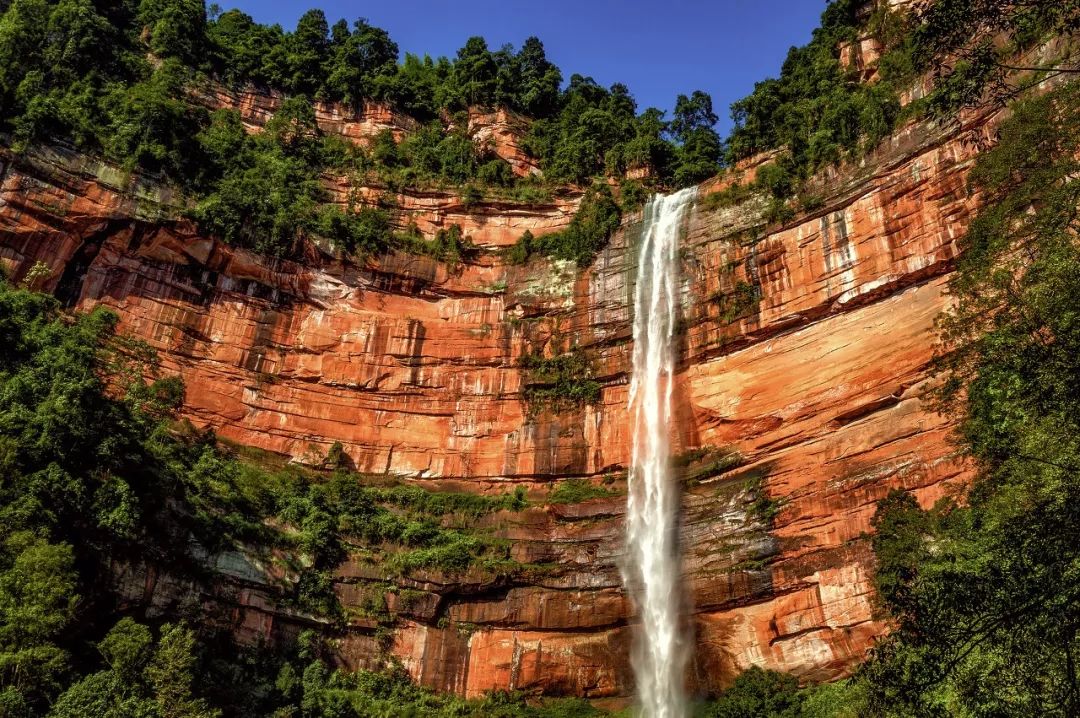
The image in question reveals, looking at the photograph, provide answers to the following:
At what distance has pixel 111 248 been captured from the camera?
27.1 meters

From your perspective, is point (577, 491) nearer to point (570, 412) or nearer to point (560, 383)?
point (570, 412)

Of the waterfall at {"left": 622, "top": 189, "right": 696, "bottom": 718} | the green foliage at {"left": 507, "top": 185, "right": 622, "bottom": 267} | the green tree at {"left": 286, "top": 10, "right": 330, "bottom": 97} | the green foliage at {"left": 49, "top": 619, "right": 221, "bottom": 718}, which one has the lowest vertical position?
the green foliage at {"left": 49, "top": 619, "right": 221, "bottom": 718}

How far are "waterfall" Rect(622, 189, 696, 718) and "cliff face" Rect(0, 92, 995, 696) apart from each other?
0.49m

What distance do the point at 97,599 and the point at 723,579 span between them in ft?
50.5

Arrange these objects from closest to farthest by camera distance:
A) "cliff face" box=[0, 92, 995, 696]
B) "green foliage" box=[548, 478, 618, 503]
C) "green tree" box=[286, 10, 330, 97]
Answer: "cliff face" box=[0, 92, 995, 696] → "green foliage" box=[548, 478, 618, 503] → "green tree" box=[286, 10, 330, 97]

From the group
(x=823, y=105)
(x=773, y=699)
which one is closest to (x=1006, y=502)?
(x=773, y=699)

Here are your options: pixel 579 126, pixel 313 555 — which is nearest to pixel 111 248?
pixel 313 555

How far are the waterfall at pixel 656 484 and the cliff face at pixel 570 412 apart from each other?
19.5 inches

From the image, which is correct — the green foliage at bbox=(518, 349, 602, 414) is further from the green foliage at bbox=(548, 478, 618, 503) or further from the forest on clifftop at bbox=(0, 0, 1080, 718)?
the forest on clifftop at bbox=(0, 0, 1080, 718)

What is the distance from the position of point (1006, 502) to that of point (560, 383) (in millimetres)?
16464

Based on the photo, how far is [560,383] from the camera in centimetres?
2889

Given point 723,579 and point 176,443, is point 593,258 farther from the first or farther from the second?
point 176,443

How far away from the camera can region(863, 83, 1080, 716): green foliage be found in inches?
287

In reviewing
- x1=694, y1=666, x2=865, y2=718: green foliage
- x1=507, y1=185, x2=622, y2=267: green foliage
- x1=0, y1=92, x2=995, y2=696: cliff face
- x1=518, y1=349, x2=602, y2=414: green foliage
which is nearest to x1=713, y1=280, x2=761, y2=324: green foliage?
x1=0, y1=92, x2=995, y2=696: cliff face
